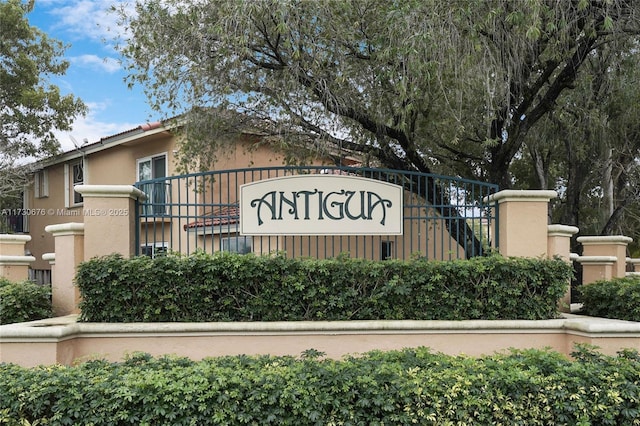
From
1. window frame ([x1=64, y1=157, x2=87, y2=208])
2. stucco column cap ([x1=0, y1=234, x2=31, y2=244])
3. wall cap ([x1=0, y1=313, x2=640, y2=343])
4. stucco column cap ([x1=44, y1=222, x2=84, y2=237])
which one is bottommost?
wall cap ([x1=0, y1=313, x2=640, y2=343])

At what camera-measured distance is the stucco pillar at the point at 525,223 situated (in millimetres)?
7078

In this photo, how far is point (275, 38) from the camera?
8430 mm

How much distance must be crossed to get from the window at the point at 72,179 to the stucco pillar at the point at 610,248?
650 inches

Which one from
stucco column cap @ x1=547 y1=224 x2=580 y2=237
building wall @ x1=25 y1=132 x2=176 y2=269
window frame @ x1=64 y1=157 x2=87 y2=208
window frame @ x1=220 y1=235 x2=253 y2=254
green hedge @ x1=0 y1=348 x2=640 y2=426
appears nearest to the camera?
green hedge @ x1=0 y1=348 x2=640 y2=426

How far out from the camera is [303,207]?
23.6ft

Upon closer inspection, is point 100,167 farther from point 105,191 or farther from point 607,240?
point 607,240

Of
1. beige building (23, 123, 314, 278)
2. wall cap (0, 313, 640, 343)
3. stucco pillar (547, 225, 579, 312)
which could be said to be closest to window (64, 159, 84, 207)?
beige building (23, 123, 314, 278)

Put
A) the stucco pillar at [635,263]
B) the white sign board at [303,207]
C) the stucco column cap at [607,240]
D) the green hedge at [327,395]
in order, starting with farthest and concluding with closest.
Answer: the stucco pillar at [635,263], the stucco column cap at [607,240], the white sign board at [303,207], the green hedge at [327,395]

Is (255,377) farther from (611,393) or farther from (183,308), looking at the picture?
(611,393)

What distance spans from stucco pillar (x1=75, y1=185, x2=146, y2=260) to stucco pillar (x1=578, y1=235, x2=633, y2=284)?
9013 millimetres

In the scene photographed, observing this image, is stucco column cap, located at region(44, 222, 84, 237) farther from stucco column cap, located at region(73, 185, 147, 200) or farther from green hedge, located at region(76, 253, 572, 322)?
green hedge, located at region(76, 253, 572, 322)

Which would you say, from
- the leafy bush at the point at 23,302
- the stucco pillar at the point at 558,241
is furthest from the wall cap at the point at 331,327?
the stucco pillar at the point at 558,241

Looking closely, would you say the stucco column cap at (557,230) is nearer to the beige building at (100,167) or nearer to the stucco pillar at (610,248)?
the stucco pillar at (610,248)

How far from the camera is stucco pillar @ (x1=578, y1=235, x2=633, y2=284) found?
408 inches
